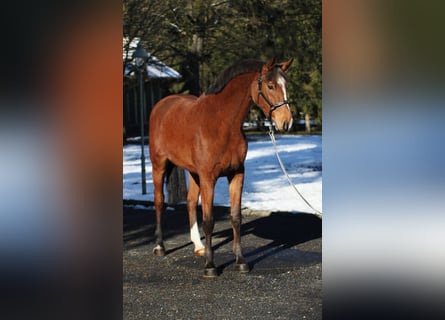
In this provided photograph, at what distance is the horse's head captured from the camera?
5320mm

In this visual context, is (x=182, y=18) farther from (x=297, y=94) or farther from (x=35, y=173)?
(x=35, y=173)

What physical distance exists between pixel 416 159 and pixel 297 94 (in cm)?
1764

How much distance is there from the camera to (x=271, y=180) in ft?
38.5

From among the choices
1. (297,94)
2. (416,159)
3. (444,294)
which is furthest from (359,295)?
(297,94)

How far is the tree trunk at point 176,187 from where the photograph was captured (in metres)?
8.62

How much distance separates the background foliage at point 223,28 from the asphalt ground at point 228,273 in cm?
339

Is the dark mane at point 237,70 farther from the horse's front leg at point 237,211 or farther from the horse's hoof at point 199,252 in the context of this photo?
the horse's hoof at point 199,252

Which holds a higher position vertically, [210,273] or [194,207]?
[194,207]

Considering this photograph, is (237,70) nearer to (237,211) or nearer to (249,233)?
(237,211)

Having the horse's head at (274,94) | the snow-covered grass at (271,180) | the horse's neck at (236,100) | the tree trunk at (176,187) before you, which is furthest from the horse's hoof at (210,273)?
the snow-covered grass at (271,180)

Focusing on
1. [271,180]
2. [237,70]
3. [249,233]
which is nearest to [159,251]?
[249,233]

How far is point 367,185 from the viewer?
47.6 inches

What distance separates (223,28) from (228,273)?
6.56 meters

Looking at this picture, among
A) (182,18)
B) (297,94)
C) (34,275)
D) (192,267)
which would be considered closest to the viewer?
(34,275)
